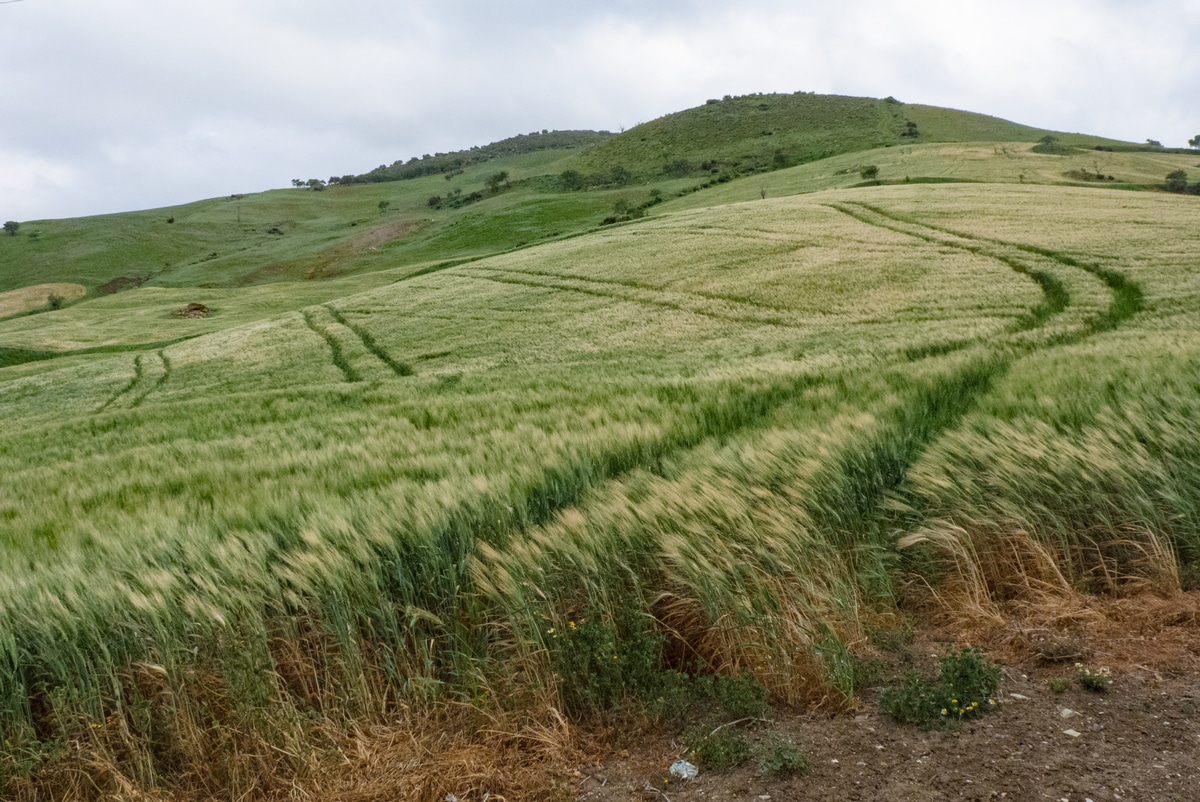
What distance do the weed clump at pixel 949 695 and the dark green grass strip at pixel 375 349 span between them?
24.2 meters

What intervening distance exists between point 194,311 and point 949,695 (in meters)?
61.7

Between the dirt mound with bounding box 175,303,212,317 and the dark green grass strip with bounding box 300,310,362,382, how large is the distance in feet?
58.9

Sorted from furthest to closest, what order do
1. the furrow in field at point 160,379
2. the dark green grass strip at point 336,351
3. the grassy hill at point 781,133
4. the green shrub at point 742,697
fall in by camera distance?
the grassy hill at point 781,133
the furrow in field at point 160,379
the dark green grass strip at point 336,351
the green shrub at point 742,697

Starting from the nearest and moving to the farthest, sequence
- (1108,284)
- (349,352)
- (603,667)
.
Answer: (603,667) < (1108,284) < (349,352)

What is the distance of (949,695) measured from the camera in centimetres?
324

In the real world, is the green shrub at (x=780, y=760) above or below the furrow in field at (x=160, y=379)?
above

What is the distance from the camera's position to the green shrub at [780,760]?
2994mm

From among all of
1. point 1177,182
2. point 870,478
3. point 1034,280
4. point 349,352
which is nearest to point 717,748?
point 870,478

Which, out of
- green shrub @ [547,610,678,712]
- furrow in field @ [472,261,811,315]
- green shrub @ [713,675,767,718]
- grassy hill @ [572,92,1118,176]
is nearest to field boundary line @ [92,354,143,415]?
furrow in field @ [472,261,811,315]

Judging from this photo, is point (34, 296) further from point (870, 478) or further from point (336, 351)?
point (870, 478)

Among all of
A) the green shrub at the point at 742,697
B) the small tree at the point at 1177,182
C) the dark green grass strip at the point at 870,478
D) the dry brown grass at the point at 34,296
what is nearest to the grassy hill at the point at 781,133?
the small tree at the point at 1177,182

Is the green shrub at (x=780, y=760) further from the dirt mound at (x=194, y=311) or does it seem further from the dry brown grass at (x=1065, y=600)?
the dirt mound at (x=194, y=311)

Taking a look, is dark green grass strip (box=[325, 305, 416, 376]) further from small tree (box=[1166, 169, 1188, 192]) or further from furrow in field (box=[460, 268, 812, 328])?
small tree (box=[1166, 169, 1188, 192])

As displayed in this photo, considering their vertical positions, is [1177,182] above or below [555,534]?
above
